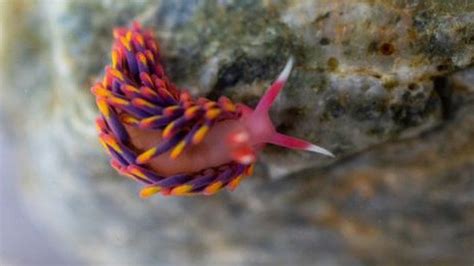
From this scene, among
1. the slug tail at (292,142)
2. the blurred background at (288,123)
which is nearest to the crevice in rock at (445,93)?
the blurred background at (288,123)

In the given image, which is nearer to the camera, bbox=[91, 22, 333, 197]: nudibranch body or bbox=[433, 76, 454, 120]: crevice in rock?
bbox=[91, 22, 333, 197]: nudibranch body

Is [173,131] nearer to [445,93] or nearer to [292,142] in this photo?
[292,142]

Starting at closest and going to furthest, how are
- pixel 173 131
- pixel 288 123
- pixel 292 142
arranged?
pixel 173 131
pixel 292 142
pixel 288 123

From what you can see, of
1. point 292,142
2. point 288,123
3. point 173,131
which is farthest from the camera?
point 288,123

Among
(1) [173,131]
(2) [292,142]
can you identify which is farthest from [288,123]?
(1) [173,131]

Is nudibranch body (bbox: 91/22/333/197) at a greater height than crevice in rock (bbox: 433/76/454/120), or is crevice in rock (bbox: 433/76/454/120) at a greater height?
crevice in rock (bbox: 433/76/454/120)

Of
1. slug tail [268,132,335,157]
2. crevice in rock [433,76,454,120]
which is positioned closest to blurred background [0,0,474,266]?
crevice in rock [433,76,454,120]

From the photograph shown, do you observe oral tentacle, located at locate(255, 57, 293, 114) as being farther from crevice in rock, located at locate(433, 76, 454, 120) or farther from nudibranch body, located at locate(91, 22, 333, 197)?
crevice in rock, located at locate(433, 76, 454, 120)
